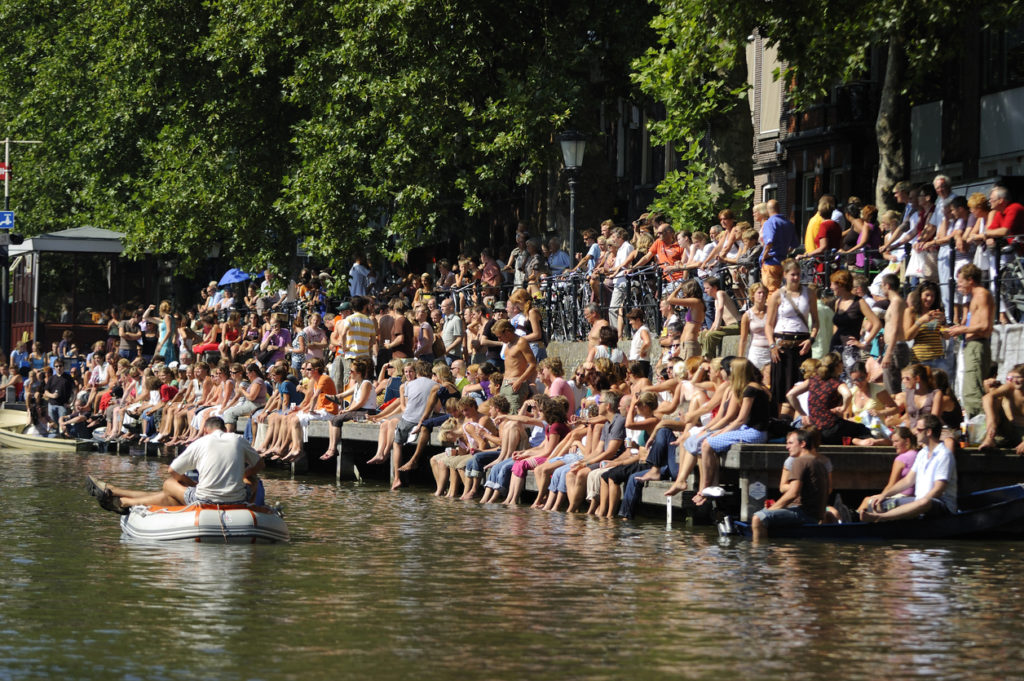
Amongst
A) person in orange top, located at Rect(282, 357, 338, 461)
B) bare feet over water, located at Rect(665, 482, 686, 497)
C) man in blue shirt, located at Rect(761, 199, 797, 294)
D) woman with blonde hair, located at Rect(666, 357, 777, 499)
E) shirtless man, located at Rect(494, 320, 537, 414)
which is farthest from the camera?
person in orange top, located at Rect(282, 357, 338, 461)

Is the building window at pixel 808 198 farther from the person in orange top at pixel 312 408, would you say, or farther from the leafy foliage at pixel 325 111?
the person in orange top at pixel 312 408

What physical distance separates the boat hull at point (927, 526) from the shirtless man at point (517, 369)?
Answer: 7588 millimetres

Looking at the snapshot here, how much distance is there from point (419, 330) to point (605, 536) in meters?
12.0

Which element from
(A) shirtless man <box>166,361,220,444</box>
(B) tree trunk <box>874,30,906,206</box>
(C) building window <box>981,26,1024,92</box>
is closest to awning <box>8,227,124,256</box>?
(A) shirtless man <box>166,361,220,444</box>

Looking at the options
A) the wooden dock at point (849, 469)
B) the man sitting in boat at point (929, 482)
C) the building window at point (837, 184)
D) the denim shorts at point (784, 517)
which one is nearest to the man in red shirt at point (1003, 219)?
the wooden dock at point (849, 469)

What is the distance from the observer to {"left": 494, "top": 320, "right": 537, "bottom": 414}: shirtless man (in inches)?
1014

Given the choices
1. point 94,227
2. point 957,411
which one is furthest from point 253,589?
point 94,227

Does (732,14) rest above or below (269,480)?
above

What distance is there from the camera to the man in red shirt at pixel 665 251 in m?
27.4

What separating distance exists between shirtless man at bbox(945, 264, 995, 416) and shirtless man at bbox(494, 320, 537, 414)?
7377 mm

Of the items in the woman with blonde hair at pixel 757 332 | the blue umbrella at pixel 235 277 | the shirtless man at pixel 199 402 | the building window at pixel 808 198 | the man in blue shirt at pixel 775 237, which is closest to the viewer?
the woman with blonde hair at pixel 757 332

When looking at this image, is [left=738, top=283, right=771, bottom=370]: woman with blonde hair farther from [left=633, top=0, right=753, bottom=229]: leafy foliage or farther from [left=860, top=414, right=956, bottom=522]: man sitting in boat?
[left=633, top=0, right=753, bottom=229]: leafy foliage

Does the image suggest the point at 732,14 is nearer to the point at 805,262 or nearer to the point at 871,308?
the point at 805,262

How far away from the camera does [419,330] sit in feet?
101
